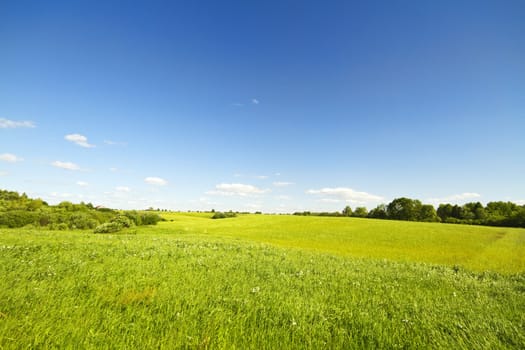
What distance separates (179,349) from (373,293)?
20.1 feet

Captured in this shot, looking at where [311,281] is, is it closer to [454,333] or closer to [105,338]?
[454,333]

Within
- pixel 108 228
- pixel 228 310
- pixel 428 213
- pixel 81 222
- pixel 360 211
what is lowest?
pixel 108 228

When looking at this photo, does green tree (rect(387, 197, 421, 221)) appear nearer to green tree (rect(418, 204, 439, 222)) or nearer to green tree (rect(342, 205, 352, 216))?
green tree (rect(418, 204, 439, 222))

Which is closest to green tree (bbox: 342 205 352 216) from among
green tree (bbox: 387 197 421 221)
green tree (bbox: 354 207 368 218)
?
green tree (bbox: 354 207 368 218)

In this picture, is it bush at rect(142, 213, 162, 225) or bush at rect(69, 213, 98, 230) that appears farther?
bush at rect(142, 213, 162, 225)

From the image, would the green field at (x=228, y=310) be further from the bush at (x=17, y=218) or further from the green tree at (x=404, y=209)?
the green tree at (x=404, y=209)

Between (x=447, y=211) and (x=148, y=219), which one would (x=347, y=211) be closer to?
(x=447, y=211)

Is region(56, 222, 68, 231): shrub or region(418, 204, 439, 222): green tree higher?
region(418, 204, 439, 222): green tree

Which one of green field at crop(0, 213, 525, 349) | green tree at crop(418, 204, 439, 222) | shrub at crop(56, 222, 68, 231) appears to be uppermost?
green tree at crop(418, 204, 439, 222)

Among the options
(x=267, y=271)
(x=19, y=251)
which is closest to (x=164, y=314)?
(x=267, y=271)

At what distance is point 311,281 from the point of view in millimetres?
7883

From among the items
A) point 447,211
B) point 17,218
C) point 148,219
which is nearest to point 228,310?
point 148,219

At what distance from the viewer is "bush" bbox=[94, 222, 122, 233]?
3732cm

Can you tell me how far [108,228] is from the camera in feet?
126
